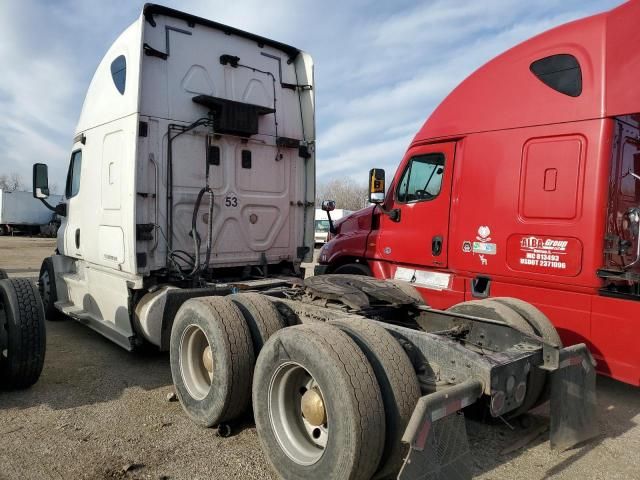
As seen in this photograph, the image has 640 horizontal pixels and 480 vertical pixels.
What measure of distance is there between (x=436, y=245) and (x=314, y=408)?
10.2 feet

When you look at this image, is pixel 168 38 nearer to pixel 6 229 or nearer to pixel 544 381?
pixel 544 381

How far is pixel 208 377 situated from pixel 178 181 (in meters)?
2.18

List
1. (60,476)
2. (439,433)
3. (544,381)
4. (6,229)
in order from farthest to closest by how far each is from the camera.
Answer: (6,229), (544,381), (60,476), (439,433)

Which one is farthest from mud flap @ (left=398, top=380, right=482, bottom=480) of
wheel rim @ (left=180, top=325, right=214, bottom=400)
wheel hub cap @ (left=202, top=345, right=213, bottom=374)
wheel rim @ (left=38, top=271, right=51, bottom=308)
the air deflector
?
wheel rim @ (left=38, top=271, right=51, bottom=308)

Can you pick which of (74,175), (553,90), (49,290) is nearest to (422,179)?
(553,90)

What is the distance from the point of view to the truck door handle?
5484mm

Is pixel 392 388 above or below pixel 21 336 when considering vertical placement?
above

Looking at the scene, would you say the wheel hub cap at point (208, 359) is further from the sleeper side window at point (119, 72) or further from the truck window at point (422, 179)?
the truck window at point (422, 179)

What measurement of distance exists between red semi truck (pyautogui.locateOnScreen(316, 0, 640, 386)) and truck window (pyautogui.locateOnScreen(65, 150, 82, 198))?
4.30 meters

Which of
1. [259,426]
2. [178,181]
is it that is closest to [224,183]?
[178,181]

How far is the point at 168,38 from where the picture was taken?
16.7 feet

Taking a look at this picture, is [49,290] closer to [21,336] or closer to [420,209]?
[21,336]

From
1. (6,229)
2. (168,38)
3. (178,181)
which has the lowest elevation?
(6,229)

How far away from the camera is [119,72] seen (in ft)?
17.1
